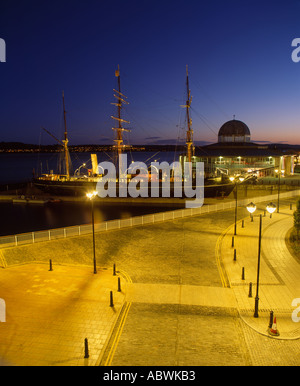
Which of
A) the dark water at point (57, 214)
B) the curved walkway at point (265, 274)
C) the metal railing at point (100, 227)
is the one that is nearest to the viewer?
the curved walkway at point (265, 274)

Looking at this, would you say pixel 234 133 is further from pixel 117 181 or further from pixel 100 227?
pixel 100 227

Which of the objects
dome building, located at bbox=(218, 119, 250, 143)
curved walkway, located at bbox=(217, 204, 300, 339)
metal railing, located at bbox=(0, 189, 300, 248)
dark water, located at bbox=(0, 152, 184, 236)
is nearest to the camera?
curved walkway, located at bbox=(217, 204, 300, 339)

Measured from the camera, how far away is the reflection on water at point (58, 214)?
37625 millimetres

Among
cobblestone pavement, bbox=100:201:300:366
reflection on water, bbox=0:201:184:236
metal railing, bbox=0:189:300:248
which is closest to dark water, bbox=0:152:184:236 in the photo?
reflection on water, bbox=0:201:184:236

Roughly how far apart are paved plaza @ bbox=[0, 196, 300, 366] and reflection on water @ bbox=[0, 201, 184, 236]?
20060mm

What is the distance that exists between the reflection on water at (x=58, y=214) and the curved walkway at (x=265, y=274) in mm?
23528

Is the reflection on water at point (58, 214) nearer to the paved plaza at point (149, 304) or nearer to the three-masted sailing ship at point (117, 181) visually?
the three-masted sailing ship at point (117, 181)

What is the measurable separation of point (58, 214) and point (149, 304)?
35.9 meters

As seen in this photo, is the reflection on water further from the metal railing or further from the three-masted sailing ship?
the metal railing

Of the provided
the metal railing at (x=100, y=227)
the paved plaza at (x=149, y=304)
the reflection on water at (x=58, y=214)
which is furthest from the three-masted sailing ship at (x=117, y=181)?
the paved plaza at (x=149, y=304)

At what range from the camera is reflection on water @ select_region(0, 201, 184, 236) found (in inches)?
1481

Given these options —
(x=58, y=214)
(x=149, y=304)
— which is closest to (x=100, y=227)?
(x=149, y=304)
